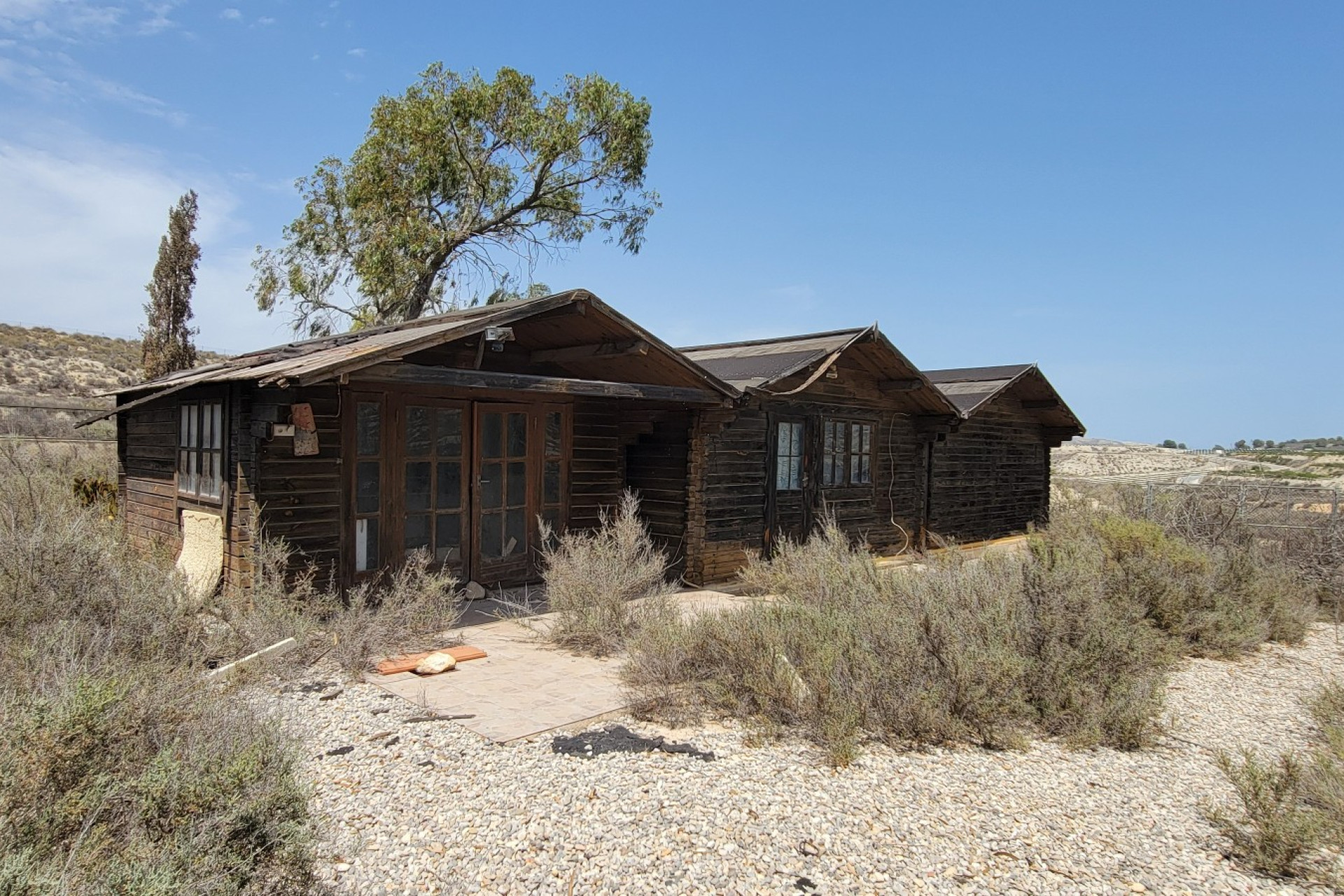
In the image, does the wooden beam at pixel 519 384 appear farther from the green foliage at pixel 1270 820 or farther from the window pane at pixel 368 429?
the green foliage at pixel 1270 820

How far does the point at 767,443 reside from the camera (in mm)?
10547

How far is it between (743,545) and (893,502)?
3769 mm

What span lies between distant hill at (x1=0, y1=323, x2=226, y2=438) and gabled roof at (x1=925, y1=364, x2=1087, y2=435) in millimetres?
21791

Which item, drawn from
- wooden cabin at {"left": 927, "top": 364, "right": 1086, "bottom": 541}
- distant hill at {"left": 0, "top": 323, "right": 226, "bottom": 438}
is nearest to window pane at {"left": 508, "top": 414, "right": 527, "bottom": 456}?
wooden cabin at {"left": 927, "top": 364, "right": 1086, "bottom": 541}

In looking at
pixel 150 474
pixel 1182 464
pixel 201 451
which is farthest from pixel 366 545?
pixel 1182 464

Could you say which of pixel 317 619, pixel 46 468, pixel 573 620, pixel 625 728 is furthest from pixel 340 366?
pixel 46 468

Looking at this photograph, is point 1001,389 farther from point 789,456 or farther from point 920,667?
point 920,667

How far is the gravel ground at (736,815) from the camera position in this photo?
10.5 ft

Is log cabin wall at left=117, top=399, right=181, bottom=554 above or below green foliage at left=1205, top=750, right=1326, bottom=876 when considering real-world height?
above

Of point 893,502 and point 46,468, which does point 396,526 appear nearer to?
point 893,502

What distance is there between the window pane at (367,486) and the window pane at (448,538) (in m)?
0.75

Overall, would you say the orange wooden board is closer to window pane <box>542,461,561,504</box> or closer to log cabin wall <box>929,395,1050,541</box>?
window pane <box>542,461,561,504</box>

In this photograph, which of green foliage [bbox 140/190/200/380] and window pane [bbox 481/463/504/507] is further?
green foliage [bbox 140/190/200/380]

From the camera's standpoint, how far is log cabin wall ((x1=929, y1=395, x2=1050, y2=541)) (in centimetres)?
1423
